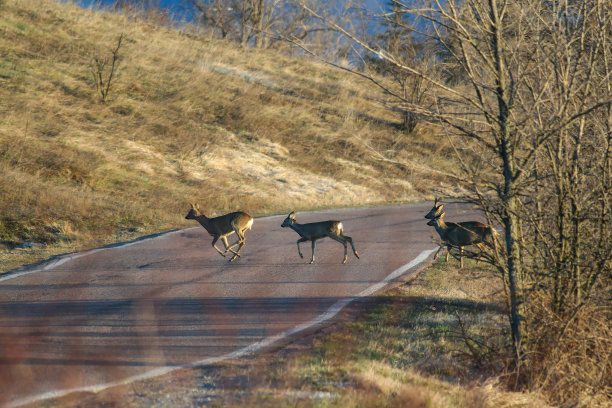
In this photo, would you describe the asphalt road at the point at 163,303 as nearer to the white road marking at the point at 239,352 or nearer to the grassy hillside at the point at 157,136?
the white road marking at the point at 239,352

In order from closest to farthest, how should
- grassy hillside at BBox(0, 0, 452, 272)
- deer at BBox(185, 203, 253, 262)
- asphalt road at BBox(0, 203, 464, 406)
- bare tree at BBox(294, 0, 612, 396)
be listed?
bare tree at BBox(294, 0, 612, 396) < asphalt road at BBox(0, 203, 464, 406) < deer at BBox(185, 203, 253, 262) < grassy hillside at BBox(0, 0, 452, 272)

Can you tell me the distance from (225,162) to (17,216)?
13261 mm

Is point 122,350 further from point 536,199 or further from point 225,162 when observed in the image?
point 225,162

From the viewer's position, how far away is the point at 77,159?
71.5ft

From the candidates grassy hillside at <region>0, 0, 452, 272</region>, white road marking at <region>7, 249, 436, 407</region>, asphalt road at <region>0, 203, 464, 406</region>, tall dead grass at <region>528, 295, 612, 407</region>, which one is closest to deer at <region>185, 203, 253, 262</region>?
asphalt road at <region>0, 203, 464, 406</region>

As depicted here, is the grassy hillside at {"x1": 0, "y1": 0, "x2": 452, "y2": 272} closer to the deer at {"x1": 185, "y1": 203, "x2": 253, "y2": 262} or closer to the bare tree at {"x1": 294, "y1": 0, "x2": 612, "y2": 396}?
the deer at {"x1": 185, "y1": 203, "x2": 253, "y2": 262}

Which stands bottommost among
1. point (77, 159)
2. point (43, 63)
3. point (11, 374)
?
point (11, 374)

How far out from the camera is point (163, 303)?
9.02 metres

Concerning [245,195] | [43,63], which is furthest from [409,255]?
[43,63]

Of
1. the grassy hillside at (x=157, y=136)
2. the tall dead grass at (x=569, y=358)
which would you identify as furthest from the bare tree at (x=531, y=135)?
the grassy hillside at (x=157, y=136)

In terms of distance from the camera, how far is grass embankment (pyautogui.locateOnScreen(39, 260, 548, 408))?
18.2 feet

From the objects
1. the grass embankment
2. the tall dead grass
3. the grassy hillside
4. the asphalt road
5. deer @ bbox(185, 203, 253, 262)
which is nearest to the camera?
the grass embankment

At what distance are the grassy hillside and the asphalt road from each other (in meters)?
2.09

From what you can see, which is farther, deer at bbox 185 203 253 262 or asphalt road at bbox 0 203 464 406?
deer at bbox 185 203 253 262
